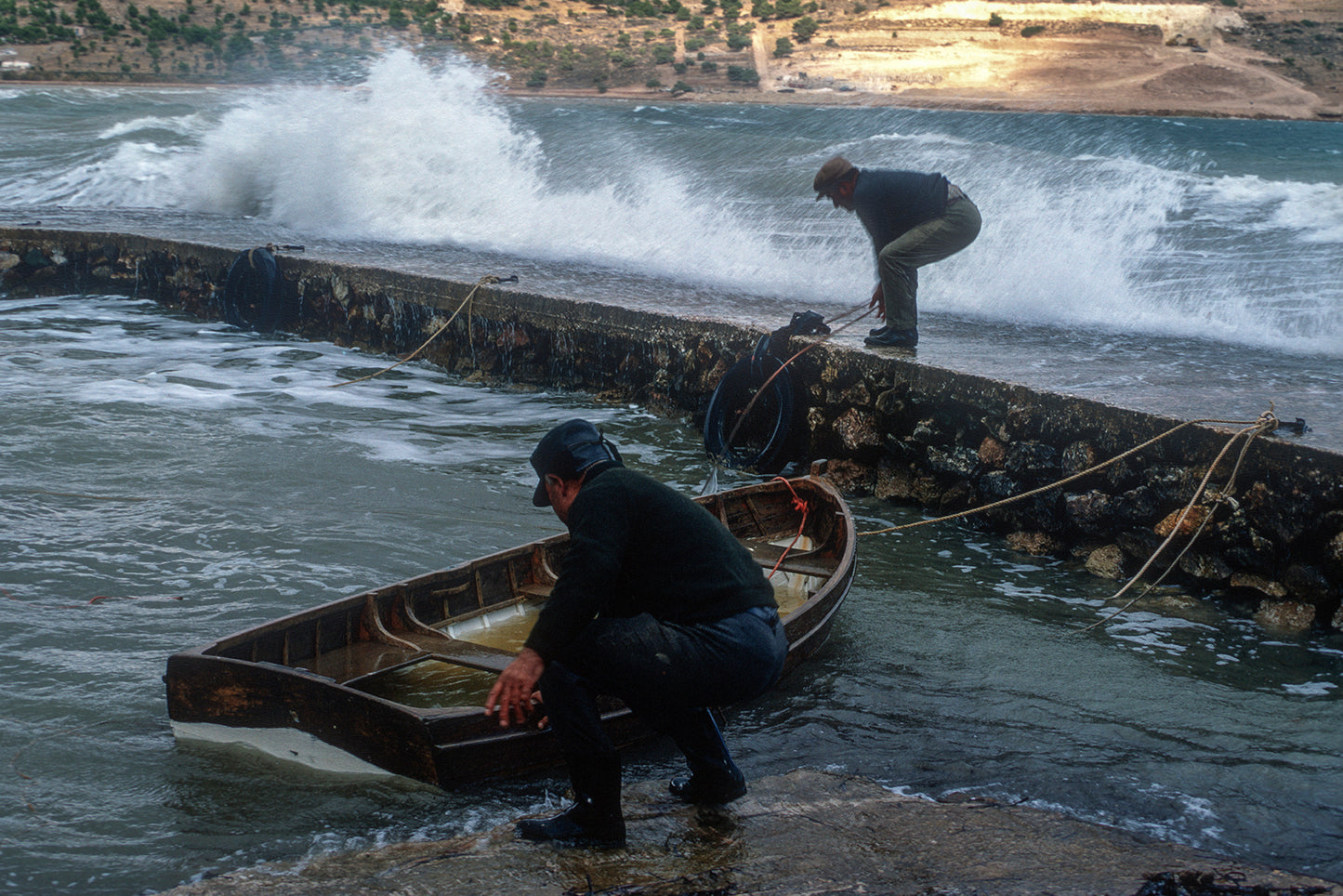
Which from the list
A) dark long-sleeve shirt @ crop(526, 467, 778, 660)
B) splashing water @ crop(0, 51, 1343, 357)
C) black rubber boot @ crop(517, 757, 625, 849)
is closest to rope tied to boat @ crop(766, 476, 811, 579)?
dark long-sleeve shirt @ crop(526, 467, 778, 660)

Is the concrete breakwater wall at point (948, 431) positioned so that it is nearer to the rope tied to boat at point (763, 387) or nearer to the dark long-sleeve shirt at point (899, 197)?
the rope tied to boat at point (763, 387)

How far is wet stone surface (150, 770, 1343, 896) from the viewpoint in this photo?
10.3 feet

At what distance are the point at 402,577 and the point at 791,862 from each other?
12.2 ft

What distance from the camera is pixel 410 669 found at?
14.8ft

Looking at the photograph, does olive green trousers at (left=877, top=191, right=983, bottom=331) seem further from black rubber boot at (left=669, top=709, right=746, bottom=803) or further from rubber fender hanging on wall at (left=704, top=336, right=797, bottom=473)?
black rubber boot at (left=669, top=709, right=746, bottom=803)

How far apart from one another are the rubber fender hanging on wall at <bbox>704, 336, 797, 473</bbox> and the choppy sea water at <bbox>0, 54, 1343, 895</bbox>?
46 centimetres

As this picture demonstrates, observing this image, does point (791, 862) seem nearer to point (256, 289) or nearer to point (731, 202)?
point (256, 289)

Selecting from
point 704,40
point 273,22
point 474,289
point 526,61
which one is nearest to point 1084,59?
point 704,40

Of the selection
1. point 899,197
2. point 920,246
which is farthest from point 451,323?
point 920,246

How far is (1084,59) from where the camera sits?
158ft

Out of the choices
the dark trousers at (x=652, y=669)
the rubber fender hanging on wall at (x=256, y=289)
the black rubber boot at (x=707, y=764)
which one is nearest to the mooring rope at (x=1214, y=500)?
the black rubber boot at (x=707, y=764)

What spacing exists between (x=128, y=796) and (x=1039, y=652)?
4.34 meters

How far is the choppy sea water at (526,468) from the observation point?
3990 mm

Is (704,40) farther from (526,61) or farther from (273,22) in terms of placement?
(273,22)
